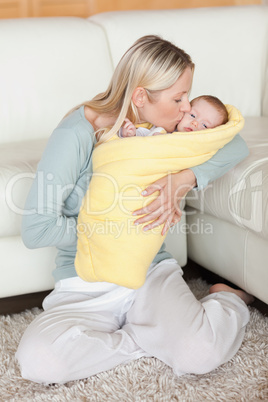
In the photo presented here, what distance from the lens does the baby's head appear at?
1445 millimetres

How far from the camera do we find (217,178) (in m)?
1.62

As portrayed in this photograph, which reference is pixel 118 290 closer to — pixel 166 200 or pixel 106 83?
pixel 166 200

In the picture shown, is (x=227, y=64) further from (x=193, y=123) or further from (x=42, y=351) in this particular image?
(x=42, y=351)

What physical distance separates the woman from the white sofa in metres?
0.17

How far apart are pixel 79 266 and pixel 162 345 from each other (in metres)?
0.28

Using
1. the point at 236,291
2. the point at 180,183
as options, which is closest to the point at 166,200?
the point at 180,183

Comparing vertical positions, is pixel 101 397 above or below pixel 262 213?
below

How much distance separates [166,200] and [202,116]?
0.24m

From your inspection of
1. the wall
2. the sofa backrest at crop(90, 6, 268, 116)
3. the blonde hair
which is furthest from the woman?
the wall

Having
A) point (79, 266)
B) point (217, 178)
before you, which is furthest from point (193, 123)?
point (79, 266)

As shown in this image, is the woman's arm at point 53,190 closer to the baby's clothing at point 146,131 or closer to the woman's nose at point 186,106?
the baby's clothing at point 146,131

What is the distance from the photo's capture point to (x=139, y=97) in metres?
1.41

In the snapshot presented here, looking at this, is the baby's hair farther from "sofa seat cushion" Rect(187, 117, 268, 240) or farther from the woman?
"sofa seat cushion" Rect(187, 117, 268, 240)

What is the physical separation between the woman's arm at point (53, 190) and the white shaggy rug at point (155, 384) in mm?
339
